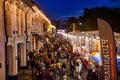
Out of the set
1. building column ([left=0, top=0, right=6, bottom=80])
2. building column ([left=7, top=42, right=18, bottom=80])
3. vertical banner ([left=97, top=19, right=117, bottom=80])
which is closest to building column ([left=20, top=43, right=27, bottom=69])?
building column ([left=7, top=42, right=18, bottom=80])

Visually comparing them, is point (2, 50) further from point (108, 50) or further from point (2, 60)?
point (108, 50)

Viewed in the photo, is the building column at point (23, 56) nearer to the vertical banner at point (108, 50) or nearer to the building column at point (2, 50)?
the building column at point (2, 50)

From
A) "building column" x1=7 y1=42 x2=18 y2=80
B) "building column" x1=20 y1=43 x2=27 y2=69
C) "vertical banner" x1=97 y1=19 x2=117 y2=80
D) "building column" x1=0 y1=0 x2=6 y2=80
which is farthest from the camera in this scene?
"building column" x1=20 y1=43 x2=27 y2=69

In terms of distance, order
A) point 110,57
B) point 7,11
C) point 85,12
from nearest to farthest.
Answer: point 110,57
point 7,11
point 85,12

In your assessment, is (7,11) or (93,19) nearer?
(7,11)

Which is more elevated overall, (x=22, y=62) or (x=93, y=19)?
(x=93, y=19)

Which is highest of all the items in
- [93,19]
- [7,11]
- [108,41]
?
[93,19]

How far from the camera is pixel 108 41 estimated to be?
1127 cm

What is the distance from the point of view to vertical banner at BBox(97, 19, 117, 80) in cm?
1113

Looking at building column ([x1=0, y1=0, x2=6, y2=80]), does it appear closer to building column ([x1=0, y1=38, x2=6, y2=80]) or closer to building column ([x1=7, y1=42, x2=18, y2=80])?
building column ([x1=0, y1=38, x2=6, y2=80])

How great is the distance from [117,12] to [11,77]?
5174cm

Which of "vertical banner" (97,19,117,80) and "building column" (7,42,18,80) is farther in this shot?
"building column" (7,42,18,80)

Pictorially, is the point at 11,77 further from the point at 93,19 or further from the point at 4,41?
the point at 93,19

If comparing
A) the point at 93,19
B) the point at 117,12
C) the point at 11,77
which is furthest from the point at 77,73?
the point at 93,19
